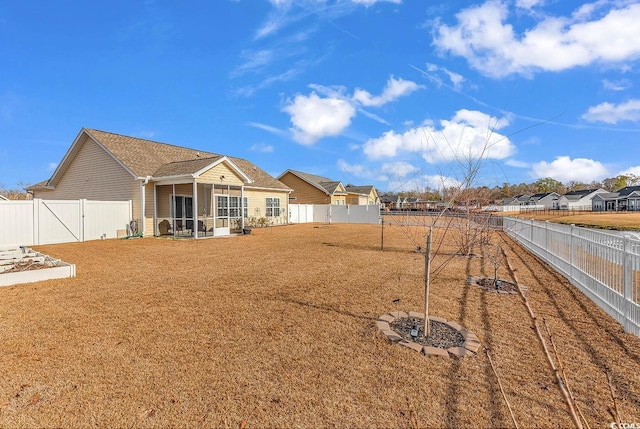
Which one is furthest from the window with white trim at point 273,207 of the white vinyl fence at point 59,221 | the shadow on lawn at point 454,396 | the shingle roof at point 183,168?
the shadow on lawn at point 454,396

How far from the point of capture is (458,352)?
11.2 ft

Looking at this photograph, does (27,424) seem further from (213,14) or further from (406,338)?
(213,14)

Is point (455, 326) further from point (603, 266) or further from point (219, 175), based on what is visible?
point (219, 175)

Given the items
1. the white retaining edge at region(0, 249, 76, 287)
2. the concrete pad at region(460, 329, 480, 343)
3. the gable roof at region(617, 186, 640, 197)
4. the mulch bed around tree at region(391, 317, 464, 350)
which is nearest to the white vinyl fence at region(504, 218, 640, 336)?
the concrete pad at region(460, 329, 480, 343)

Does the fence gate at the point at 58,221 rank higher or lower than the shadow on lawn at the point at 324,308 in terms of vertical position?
higher

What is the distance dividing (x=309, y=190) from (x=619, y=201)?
2655 inches

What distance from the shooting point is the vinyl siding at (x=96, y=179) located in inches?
619

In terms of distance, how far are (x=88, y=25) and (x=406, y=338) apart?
1831cm

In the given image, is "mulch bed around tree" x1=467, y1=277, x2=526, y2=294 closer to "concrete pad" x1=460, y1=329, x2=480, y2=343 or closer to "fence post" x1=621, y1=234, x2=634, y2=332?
"fence post" x1=621, y1=234, x2=634, y2=332

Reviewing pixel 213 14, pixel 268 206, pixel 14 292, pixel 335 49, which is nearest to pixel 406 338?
pixel 14 292

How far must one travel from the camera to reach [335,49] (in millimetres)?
16453

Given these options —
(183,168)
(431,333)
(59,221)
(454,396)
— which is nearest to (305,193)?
(183,168)

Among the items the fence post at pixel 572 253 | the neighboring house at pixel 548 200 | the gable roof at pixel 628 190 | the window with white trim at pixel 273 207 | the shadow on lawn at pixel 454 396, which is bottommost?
the shadow on lawn at pixel 454 396

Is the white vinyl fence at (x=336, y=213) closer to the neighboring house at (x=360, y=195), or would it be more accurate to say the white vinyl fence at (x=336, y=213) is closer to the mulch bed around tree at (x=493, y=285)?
the neighboring house at (x=360, y=195)
